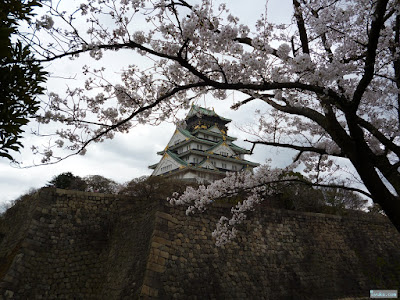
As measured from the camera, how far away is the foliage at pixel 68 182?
14859 mm

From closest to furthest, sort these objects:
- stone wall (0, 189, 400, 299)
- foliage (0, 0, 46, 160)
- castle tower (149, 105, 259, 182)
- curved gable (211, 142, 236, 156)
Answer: foliage (0, 0, 46, 160)
stone wall (0, 189, 400, 299)
castle tower (149, 105, 259, 182)
curved gable (211, 142, 236, 156)

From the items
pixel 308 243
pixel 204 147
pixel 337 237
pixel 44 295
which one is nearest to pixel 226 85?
pixel 44 295

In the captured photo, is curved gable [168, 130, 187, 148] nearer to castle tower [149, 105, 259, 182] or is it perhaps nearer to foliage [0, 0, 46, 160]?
castle tower [149, 105, 259, 182]

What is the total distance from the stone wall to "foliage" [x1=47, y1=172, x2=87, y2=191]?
4.37 metres

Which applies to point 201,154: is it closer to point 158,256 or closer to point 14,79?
point 158,256

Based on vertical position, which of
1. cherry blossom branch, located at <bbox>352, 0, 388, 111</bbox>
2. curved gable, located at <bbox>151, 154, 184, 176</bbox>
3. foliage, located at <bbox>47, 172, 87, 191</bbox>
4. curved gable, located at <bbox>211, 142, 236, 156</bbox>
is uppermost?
curved gable, located at <bbox>211, 142, 236, 156</bbox>

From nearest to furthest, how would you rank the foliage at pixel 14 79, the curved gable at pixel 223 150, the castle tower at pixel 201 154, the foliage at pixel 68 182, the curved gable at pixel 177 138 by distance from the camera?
the foliage at pixel 14 79 < the foliage at pixel 68 182 < the castle tower at pixel 201 154 < the curved gable at pixel 223 150 < the curved gable at pixel 177 138

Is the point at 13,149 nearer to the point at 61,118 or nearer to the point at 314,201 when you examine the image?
the point at 61,118

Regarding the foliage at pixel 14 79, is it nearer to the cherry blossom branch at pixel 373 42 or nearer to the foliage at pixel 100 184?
the cherry blossom branch at pixel 373 42

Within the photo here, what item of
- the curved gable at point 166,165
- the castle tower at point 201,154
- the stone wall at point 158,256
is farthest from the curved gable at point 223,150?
the stone wall at point 158,256

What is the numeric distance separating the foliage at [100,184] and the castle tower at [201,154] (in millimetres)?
5914

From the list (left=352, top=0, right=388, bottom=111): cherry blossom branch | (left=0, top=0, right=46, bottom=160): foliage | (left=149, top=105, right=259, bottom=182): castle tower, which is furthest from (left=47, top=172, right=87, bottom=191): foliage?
(left=352, top=0, right=388, bottom=111): cherry blossom branch

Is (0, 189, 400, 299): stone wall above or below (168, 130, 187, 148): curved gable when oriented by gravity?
below

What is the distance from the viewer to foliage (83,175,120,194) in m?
15.6
